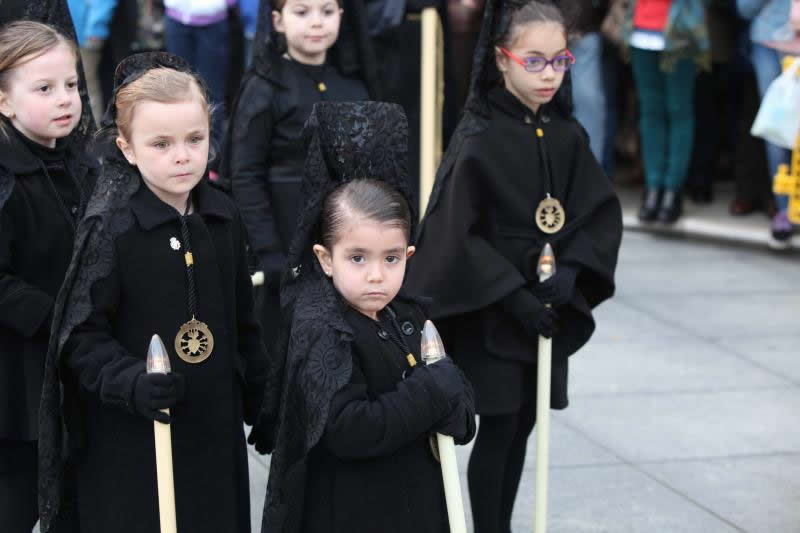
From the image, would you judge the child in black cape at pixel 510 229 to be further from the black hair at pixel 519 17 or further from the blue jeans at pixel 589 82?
the blue jeans at pixel 589 82

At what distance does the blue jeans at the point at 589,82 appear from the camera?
29.1 ft

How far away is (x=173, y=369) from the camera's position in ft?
11.3

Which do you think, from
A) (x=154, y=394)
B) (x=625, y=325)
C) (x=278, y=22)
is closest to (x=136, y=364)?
(x=154, y=394)

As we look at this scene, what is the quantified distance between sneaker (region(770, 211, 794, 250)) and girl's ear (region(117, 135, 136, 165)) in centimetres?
564

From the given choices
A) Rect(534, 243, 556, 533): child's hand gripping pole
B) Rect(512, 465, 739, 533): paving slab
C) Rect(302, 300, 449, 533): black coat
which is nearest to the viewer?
Rect(302, 300, 449, 533): black coat

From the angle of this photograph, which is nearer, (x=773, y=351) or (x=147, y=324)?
(x=147, y=324)

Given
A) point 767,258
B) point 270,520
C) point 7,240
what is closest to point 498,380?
point 270,520

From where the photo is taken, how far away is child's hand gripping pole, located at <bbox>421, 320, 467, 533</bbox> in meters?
3.12

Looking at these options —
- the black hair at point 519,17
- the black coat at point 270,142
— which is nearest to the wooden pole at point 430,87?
the black coat at point 270,142

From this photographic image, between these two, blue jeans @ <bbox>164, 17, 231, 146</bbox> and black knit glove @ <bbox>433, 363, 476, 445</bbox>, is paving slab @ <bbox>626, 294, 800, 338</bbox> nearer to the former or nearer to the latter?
blue jeans @ <bbox>164, 17, 231, 146</bbox>

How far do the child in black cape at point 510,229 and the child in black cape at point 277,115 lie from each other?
854mm

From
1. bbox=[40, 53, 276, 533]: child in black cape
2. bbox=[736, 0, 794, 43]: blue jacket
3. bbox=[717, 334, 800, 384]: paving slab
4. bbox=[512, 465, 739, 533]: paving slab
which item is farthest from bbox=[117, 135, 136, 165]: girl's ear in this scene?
bbox=[736, 0, 794, 43]: blue jacket

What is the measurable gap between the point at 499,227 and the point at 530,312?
313 millimetres

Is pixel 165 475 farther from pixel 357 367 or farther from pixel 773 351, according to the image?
pixel 773 351
